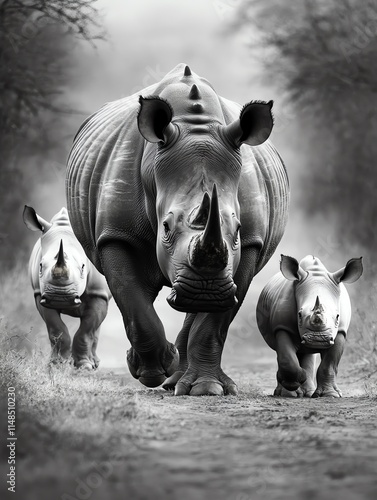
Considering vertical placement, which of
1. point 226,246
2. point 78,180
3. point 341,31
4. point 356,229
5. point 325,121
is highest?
point 341,31

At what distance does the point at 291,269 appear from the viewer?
28.8 feet

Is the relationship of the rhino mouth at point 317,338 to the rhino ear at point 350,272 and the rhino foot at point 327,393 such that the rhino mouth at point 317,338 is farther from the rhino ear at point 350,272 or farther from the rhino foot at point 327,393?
the rhino ear at point 350,272

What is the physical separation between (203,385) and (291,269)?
1.91 m

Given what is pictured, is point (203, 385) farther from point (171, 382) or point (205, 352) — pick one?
point (171, 382)

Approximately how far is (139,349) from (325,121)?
10448 mm

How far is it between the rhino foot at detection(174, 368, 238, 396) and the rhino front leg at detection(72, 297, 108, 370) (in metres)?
3.52

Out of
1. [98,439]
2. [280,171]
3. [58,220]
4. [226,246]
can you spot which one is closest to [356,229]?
[58,220]

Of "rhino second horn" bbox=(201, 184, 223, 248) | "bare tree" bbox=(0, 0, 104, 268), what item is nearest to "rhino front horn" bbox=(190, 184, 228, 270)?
"rhino second horn" bbox=(201, 184, 223, 248)

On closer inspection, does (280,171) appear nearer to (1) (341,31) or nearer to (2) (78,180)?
(2) (78,180)

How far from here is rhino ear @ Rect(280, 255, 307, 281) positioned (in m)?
8.66

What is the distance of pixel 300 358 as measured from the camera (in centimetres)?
941

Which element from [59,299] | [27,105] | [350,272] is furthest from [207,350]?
[27,105]

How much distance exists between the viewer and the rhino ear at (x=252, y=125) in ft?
21.2

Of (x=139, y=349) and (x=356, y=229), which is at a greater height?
(x=356, y=229)
